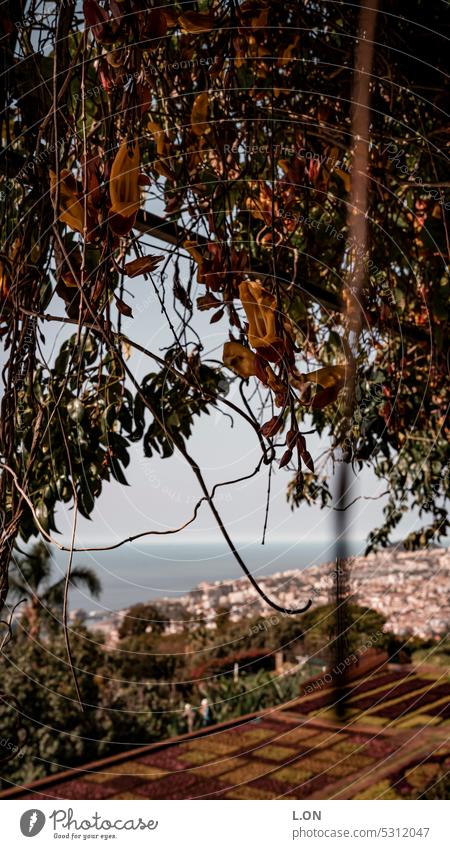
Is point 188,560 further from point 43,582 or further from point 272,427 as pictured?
point 43,582

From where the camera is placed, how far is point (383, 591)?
1.75 m

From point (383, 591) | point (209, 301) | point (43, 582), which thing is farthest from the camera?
point (43, 582)

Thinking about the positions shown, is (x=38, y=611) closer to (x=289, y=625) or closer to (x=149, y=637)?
(x=149, y=637)

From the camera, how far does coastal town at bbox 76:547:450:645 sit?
1.55 m

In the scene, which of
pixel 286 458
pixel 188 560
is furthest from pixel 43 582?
pixel 286 458

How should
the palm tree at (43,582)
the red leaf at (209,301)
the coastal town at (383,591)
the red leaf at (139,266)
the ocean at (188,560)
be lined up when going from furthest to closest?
the palm tree at (43,582), the coastal town at (383,591), the ocean at (188,560), the red leaf at (209,301), the red leaf at (139,266)

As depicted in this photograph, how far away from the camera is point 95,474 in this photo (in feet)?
1.82
